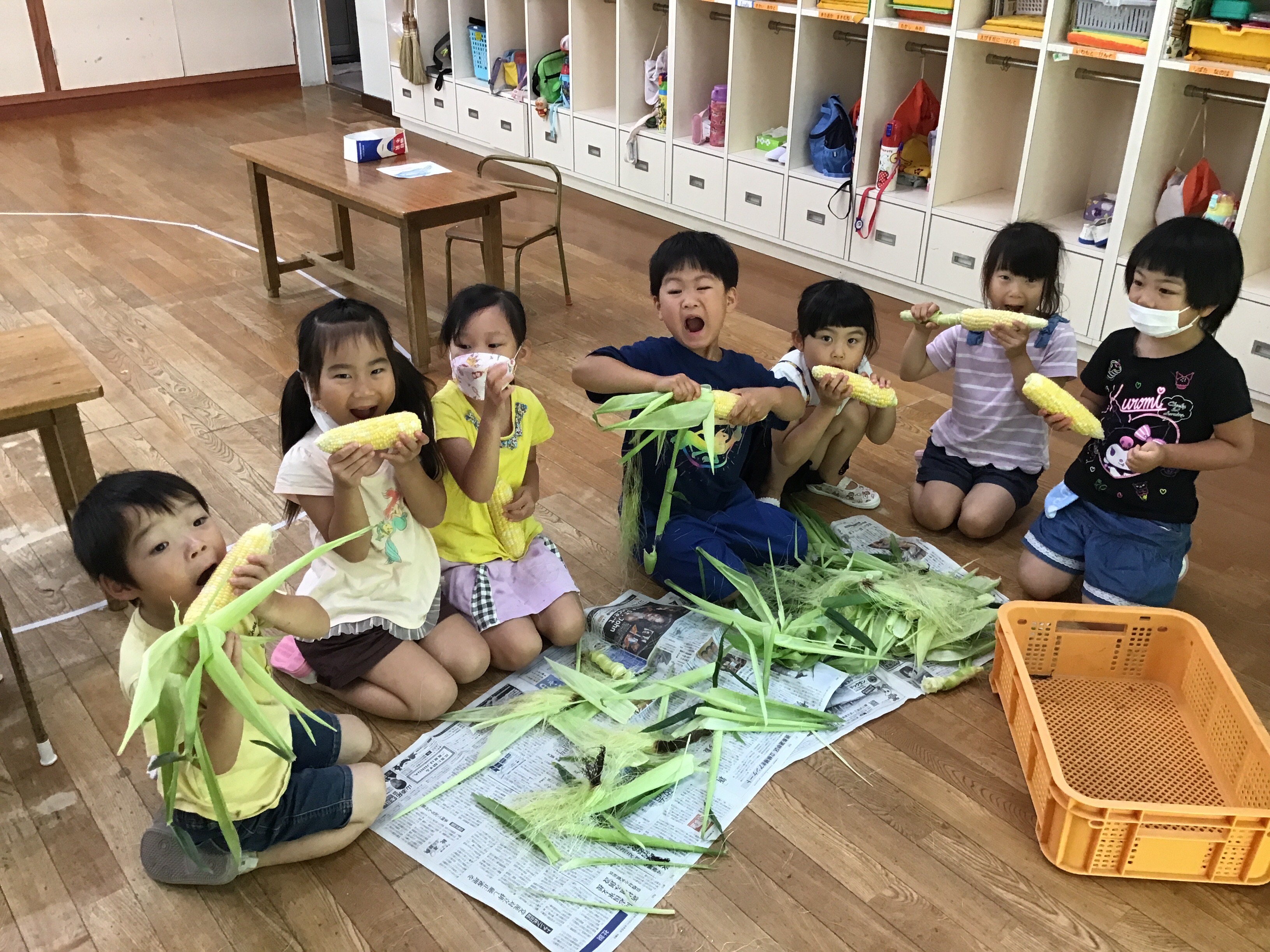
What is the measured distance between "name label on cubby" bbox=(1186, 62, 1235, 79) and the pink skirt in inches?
106

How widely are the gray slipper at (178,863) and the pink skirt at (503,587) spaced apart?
0.72 metres

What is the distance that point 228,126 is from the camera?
23.8 feet

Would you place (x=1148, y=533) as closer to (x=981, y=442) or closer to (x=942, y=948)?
(x=981, y=442)

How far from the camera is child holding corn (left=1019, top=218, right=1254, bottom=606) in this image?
2250mm

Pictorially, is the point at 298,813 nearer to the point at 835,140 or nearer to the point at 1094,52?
the point at 1094,52

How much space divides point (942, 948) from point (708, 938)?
15.0 inches

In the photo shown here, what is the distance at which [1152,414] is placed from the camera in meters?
2.39

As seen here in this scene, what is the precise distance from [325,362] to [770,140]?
3.53m

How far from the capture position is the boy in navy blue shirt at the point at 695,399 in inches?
93.2

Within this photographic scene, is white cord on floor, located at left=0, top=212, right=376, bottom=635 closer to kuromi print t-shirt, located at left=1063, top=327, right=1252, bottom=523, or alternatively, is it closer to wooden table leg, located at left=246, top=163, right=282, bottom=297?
wooden table leg, located at left=246, top=163, right=282, bottom=297

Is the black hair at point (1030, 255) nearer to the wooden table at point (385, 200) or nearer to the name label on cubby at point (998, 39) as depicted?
the name label on cubby at point (998, 39)

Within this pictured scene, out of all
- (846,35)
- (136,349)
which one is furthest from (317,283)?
(846,35)

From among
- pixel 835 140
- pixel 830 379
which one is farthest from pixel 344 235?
pixel 830 379

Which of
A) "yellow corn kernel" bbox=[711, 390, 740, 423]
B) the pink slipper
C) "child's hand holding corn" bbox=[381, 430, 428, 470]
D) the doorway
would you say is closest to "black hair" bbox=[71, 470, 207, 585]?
"child's hand holding corn" bbox=[381, 430, 428, 470]
